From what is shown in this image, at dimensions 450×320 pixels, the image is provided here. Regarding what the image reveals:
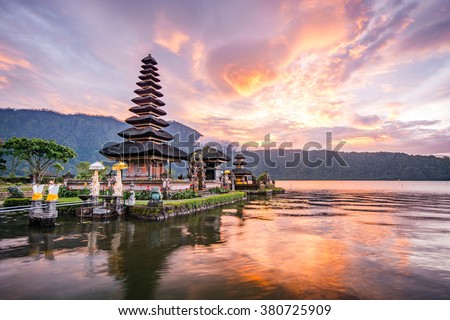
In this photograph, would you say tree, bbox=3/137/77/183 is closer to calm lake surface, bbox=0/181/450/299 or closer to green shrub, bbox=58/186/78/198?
green shrub, bbox=58/186/78/198

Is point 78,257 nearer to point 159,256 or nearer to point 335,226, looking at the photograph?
point 159,256

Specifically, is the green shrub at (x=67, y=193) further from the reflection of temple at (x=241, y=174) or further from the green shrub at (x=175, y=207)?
the reflection of temple at (x=241, y=174)

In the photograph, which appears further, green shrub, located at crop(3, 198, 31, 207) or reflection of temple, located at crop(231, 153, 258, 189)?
reflection of temple, located at crop(231, 153, 258, 189)

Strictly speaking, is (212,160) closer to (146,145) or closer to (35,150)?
(146,145)

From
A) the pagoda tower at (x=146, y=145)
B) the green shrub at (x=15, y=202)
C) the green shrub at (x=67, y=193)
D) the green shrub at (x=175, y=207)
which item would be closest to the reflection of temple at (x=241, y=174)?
the pagoda tower at (x=146, y=145)

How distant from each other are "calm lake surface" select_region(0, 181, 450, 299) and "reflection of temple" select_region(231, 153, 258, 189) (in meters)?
40.4

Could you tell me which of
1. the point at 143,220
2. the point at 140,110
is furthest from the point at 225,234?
the point at 140,110

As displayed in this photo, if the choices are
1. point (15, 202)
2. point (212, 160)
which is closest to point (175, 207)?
point (15, 202)

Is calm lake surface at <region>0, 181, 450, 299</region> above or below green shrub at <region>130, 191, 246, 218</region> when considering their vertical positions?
below

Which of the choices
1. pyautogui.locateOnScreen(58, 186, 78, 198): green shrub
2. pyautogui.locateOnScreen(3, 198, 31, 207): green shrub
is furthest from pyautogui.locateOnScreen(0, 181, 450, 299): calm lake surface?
pyautogui.locateOnScreen(58, 186, 78, 198): green shrub

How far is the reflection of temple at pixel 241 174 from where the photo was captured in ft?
187

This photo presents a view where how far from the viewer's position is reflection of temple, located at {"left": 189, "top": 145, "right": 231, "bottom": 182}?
49594 millimetres

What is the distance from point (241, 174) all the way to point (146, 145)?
→ 30.7 meters

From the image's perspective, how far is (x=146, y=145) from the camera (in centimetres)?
3341
